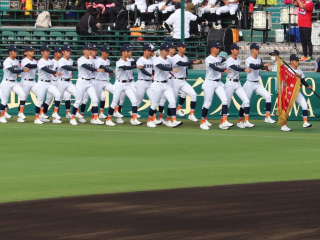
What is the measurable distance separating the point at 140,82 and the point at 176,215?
12488mm

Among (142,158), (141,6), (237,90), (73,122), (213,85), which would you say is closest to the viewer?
(142,158)

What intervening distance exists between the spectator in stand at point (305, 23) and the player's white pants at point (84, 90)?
639cm

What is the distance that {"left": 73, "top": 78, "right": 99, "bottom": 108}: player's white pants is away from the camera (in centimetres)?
2069

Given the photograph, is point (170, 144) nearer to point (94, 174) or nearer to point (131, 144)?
point (131, 144)

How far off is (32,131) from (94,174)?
732 cm

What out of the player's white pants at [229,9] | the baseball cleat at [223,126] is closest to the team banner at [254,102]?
the baseball cleat at [223,126]

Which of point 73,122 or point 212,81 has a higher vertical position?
point 212,81

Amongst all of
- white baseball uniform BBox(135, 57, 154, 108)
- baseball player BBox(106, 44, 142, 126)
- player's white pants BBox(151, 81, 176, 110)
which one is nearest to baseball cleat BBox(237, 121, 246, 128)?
player's white pants BBox(151, 81, 176, 110)

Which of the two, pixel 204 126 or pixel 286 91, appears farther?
pixel 204 126

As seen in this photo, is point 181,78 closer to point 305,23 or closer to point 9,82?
point 305,23

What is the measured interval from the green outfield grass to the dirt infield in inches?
33.0

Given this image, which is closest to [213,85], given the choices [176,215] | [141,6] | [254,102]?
[254,102]

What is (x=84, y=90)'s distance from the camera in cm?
2106

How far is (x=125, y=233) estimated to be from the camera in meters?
7.63
